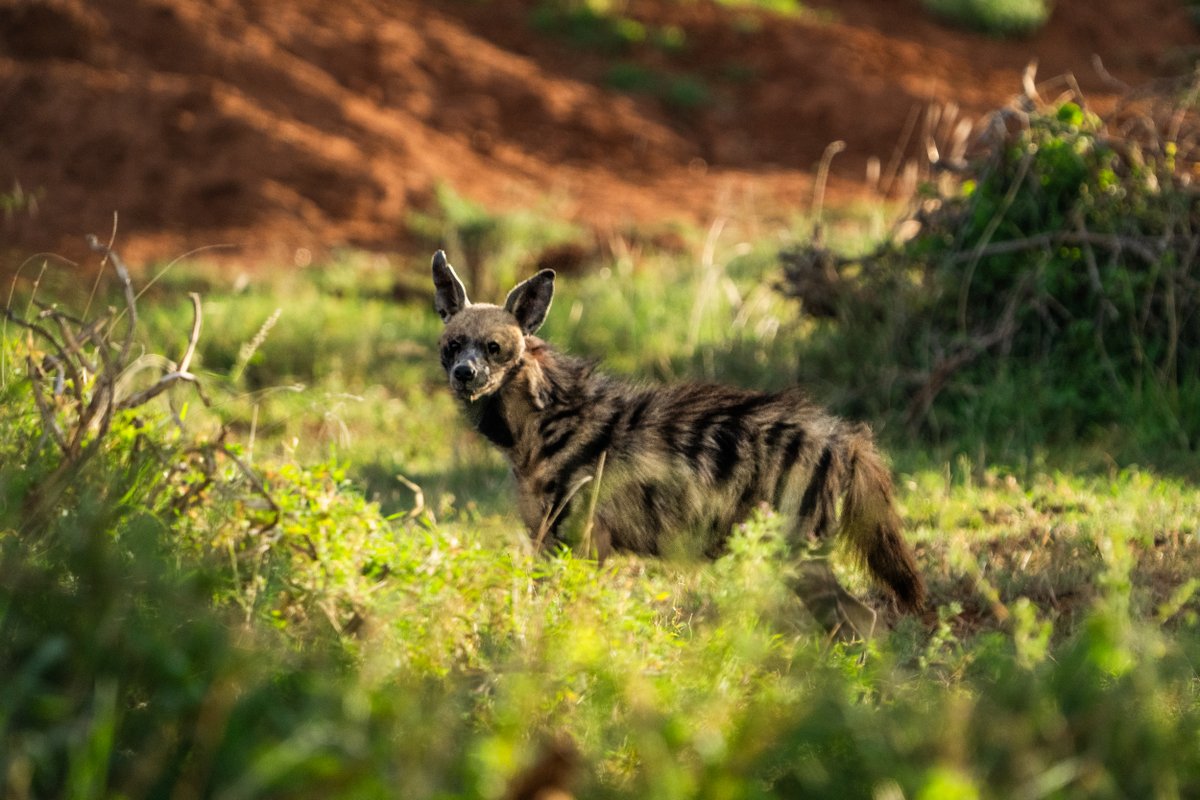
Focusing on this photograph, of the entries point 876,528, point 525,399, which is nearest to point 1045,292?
point 876,528

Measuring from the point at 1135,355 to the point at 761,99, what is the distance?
12679mm

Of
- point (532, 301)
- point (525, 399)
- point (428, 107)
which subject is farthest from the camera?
point (428, 107)

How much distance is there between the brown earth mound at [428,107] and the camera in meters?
14.5

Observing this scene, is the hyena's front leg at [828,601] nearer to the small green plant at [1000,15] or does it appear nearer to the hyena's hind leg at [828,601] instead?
the hyena's hind leg at [828,601]

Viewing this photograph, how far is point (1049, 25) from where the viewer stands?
23562 mm

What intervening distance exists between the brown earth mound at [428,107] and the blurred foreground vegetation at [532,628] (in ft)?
19.3

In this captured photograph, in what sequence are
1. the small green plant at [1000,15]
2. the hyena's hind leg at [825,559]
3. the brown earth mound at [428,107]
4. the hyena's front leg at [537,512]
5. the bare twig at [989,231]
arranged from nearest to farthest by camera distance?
1. the hyena's hind leg at [825,559]
2. the hyena's front leg at [537,512]
3. the bare twig at [989,231]
4. the brown earth mound at [428,107]
5. the small green plant at [1000,15]

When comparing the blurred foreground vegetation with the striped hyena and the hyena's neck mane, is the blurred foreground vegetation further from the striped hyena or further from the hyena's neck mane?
the hyena's neck mane

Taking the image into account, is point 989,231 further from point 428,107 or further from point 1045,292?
point 428,107

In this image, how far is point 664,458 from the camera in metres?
5.27

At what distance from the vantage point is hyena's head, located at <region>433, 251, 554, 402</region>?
5324mm

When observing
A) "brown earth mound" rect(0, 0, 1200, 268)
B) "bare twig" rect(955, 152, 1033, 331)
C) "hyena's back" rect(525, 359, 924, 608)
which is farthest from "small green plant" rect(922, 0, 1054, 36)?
"hyena's back" rect(525, 359, 924, 608)

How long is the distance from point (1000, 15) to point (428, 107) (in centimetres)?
1042

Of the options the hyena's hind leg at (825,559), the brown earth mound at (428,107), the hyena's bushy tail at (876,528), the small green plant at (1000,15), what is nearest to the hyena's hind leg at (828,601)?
the hyena's hind leg at (825,559)
